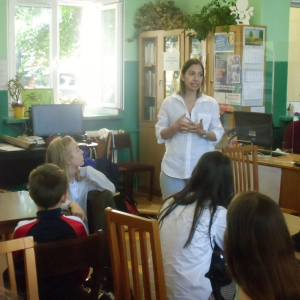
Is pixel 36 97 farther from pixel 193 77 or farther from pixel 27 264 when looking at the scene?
pixel 27 264

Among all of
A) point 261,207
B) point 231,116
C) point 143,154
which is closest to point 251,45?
point 231,116

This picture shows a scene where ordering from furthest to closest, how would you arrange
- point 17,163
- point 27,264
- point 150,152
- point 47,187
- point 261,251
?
1. point 150,152
2. point 17,163
3. point 47,187
4. point 27,264
5. point 261,251

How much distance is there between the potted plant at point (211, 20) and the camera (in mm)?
4988

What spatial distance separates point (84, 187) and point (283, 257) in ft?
6.73

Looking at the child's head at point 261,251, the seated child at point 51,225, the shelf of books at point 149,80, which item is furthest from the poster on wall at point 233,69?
the child's head at point 261,251

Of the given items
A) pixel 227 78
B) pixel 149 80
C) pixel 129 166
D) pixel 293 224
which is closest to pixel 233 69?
pixel 227 78

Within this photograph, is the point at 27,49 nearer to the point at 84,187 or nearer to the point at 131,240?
the point at 84,187

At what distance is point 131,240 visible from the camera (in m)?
1.78

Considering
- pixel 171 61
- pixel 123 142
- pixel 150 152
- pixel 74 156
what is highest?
pixel 171 61

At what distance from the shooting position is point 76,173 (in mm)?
3080

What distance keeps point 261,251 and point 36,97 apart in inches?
192

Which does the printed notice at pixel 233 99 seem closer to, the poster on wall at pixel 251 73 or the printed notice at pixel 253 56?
the poster on wall at pixel 251 73

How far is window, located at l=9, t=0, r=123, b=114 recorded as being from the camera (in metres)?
5.75

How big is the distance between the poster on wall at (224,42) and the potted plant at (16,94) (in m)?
2.14
